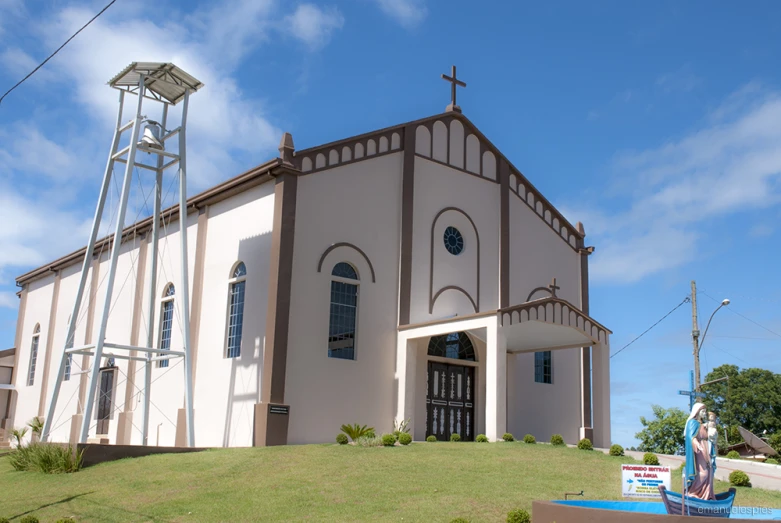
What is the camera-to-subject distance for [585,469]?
18.0m

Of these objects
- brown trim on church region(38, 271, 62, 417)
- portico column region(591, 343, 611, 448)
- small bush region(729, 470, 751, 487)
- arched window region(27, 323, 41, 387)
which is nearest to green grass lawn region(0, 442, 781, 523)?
small bush region(729, 470, 751, 487)

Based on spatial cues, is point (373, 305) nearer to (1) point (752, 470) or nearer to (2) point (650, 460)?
(2) point (650, 460)

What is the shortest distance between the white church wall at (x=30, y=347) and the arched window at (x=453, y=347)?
22.3 meters

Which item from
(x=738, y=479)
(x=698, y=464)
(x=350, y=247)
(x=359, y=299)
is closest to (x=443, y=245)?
(x=350, y=247)

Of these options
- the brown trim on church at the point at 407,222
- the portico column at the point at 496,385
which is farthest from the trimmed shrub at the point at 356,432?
the brown trim on church at the point at 407,222

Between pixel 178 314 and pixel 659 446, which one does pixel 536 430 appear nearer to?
pixel 178 314

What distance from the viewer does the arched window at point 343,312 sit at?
23.8 m

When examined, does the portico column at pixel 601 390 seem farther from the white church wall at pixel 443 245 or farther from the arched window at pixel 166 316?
the arched window at pixel 166 316

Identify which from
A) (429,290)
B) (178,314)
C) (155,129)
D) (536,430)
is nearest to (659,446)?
(536,430)

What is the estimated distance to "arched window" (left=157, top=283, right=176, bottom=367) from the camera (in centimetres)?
2877

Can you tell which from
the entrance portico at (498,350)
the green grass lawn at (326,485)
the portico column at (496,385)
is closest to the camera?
the green grass lawn at (326,485)

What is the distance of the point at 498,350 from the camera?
72.7 feet

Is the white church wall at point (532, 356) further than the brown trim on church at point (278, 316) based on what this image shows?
Yes

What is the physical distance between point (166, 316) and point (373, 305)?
8832 millimetres
